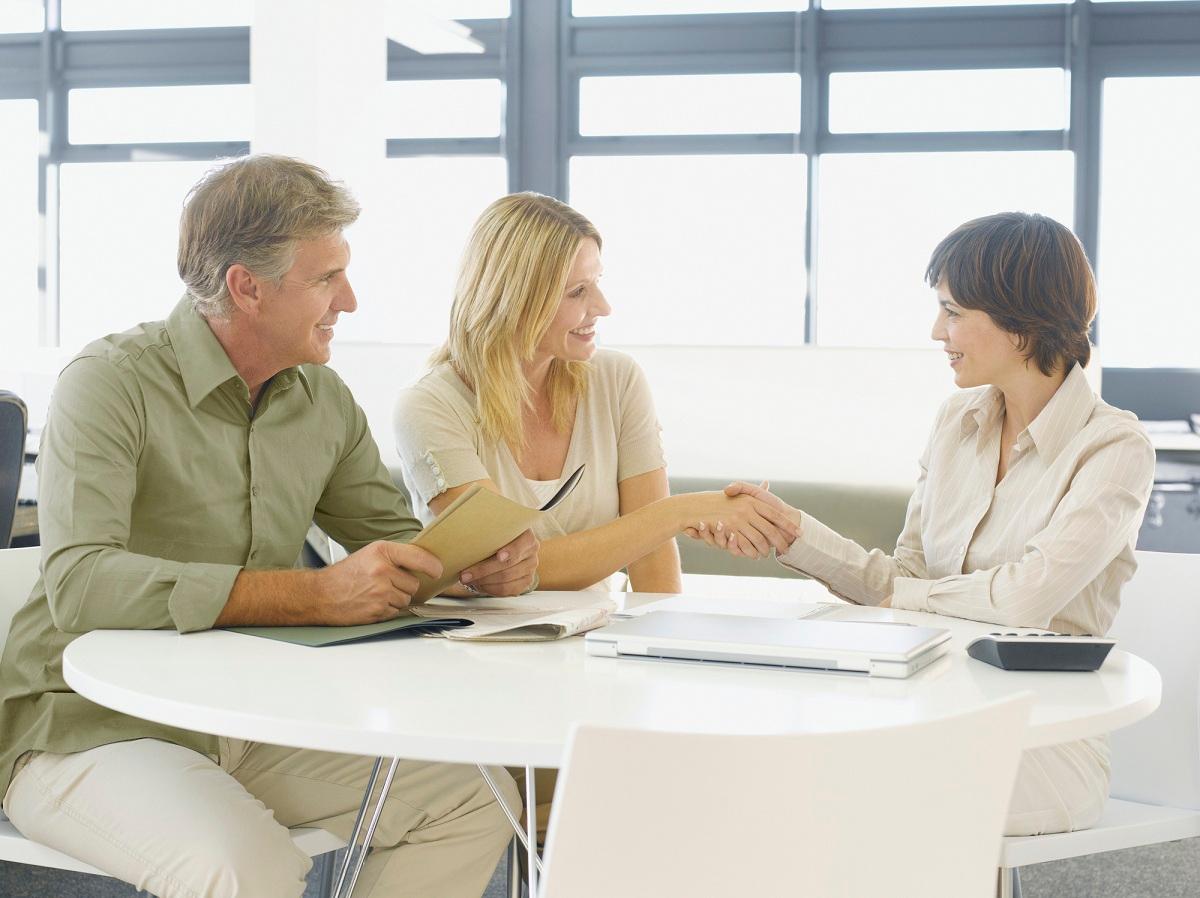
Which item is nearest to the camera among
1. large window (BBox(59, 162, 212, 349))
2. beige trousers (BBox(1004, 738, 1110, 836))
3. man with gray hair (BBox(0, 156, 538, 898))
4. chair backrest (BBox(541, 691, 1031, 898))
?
chair backrest (BBox(541, 691, 1031, 898))

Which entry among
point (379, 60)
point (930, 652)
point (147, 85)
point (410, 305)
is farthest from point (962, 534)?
point (147, 85)

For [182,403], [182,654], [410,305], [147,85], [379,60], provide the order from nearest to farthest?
1. [182,654]
2. [182,403]
3. [379,60]
4. [410,305]
5. [147,85]

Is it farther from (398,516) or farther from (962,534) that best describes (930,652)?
(398,516)

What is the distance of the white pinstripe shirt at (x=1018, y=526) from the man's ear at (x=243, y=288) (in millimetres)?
944

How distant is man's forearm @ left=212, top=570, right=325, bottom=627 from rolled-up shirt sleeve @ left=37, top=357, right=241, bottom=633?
2 centimetres

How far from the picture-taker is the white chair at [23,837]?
57.8 inches

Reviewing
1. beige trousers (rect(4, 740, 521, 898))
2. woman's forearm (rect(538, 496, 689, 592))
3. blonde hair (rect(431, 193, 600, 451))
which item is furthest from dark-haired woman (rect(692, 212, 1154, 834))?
beige trousers (rect(4, 740, 521, 898))

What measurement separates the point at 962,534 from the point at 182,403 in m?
1.18

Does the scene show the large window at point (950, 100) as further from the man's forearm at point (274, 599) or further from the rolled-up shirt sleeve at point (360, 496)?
the man's forearm at point (274, 599)

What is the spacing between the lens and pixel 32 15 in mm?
7762

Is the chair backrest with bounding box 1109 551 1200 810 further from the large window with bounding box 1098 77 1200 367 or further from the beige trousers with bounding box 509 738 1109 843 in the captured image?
the large window with bounding box 1098 77 1200 367

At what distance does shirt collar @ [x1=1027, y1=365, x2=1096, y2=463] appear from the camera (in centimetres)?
189

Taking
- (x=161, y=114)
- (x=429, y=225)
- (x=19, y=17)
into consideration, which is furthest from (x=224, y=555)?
(x=19, y=17)

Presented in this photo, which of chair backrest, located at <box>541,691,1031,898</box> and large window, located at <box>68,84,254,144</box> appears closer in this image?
chair backrest, located at <box>541,691,1031,898</box>
